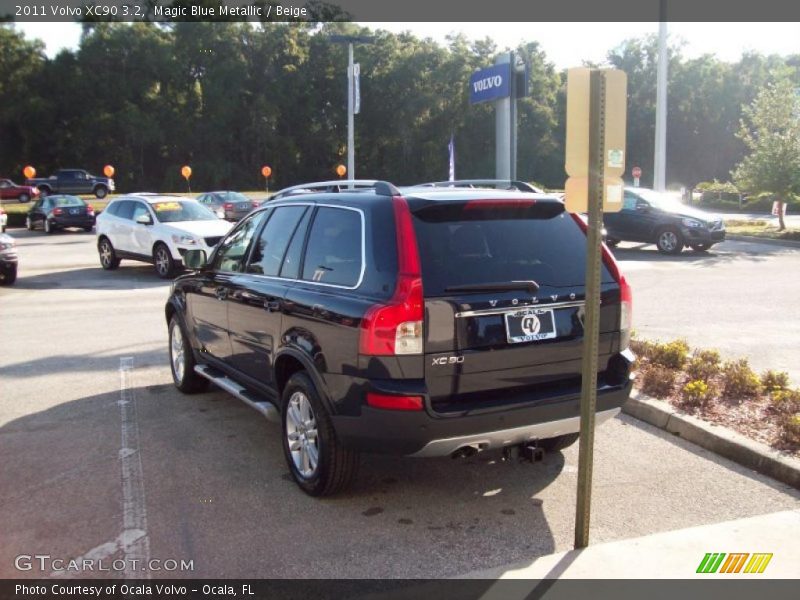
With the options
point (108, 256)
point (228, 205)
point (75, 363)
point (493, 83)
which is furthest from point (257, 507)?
point (228, 205)

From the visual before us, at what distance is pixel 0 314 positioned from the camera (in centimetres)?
1219

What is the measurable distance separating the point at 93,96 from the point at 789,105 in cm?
5984

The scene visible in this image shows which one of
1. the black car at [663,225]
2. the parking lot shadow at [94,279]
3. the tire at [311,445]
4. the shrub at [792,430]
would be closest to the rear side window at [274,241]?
the tire at [311,445]

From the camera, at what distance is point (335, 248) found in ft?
15.6

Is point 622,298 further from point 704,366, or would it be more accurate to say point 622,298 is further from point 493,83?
point 493,83

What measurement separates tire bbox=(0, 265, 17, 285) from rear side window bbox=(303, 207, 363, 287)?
41.4 ft

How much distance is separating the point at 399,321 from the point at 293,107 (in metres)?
72.3

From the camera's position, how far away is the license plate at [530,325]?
14.0ft

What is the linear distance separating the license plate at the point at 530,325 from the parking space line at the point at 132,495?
2.27 metres

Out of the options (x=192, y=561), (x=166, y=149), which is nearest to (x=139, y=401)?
(x=192, y=561)

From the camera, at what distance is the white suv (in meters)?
16.2

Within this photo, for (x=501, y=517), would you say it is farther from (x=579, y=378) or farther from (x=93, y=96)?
(x=93, y=96)

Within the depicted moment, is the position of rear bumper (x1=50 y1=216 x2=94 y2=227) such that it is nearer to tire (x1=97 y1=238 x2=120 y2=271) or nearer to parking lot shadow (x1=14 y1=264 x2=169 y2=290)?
parking lot shadow (x1=14 y1=264 x2=169 y2=290)

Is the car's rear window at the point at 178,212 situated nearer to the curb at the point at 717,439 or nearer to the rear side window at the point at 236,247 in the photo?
the rear side window at the point at 236,247
